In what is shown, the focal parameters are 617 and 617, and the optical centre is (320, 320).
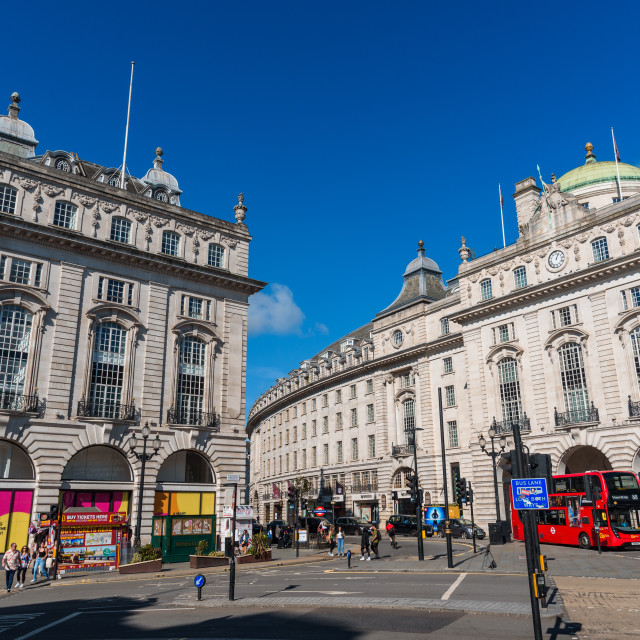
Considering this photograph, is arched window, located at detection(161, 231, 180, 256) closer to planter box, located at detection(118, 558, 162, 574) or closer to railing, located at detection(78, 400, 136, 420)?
railing, located at detection(78, 400, 136, 420)

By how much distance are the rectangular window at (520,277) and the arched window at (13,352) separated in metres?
34.7

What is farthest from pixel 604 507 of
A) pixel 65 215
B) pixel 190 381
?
pixel 65 215

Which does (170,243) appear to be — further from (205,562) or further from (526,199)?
(526,199)

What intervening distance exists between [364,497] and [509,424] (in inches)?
806

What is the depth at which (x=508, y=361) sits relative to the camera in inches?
1884

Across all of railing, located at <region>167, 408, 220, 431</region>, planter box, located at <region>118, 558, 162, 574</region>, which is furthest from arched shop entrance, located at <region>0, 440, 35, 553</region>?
railing, located at <region>167, 408, 220, 431</region>

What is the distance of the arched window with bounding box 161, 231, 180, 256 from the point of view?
38812mm

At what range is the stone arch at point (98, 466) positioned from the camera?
3297 cm

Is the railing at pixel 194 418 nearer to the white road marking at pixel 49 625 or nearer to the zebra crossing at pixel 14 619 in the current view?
the zebra crossing at pixel 14 619

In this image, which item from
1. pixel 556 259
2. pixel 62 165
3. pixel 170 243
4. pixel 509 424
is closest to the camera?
pixel 62 165

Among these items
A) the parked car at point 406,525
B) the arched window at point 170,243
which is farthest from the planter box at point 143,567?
the parked car at point 406,525

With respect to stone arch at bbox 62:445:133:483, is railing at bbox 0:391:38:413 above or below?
Result: above

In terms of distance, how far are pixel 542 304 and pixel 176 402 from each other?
27.4m

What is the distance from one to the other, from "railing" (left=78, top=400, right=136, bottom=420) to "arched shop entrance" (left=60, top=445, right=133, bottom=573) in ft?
5.72
